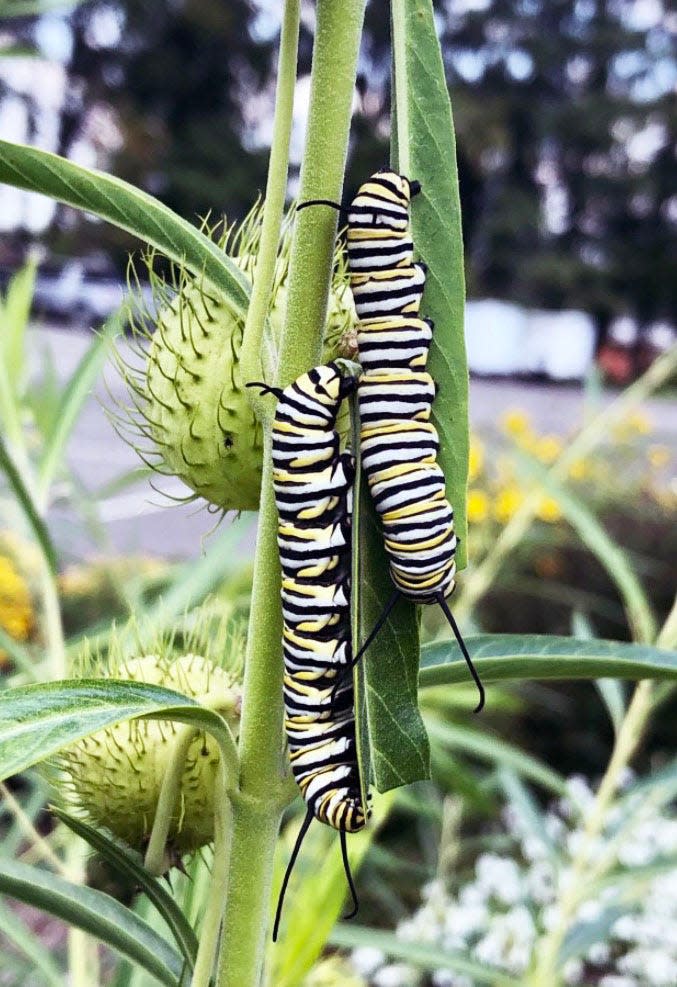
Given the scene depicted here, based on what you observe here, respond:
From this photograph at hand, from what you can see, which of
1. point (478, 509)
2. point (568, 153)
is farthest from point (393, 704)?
point (568, 153)

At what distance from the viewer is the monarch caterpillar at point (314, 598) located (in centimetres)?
56

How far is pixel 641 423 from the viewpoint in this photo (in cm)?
441

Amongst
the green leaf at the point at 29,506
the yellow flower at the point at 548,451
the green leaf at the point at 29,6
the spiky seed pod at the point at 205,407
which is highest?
the green leaf at the point at 29,6

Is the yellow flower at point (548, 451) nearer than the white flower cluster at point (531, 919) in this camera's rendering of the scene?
No

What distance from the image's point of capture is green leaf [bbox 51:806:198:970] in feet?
2.12

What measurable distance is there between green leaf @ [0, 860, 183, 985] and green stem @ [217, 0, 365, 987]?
0.27 ft

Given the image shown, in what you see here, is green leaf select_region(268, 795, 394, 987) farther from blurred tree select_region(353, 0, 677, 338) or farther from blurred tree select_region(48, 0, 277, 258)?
blurred tree select_region(353, 0, 677, 338)

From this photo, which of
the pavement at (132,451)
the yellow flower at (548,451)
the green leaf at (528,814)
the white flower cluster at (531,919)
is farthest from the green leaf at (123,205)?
the yellow flower at (548,451)

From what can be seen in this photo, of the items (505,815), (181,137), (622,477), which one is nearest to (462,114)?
(181,137)

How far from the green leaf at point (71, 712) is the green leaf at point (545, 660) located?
170mm

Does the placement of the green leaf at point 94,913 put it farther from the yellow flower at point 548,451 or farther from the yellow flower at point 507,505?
the yellow flower at point 548,451

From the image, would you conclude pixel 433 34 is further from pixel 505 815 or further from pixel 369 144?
pixel 369 144

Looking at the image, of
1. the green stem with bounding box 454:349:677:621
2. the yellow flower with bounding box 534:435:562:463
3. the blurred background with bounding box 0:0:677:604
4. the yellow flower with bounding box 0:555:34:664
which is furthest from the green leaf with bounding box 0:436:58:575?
the blurred background with bounding box 0:0:677:604

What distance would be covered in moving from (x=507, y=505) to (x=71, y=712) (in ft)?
9.19
